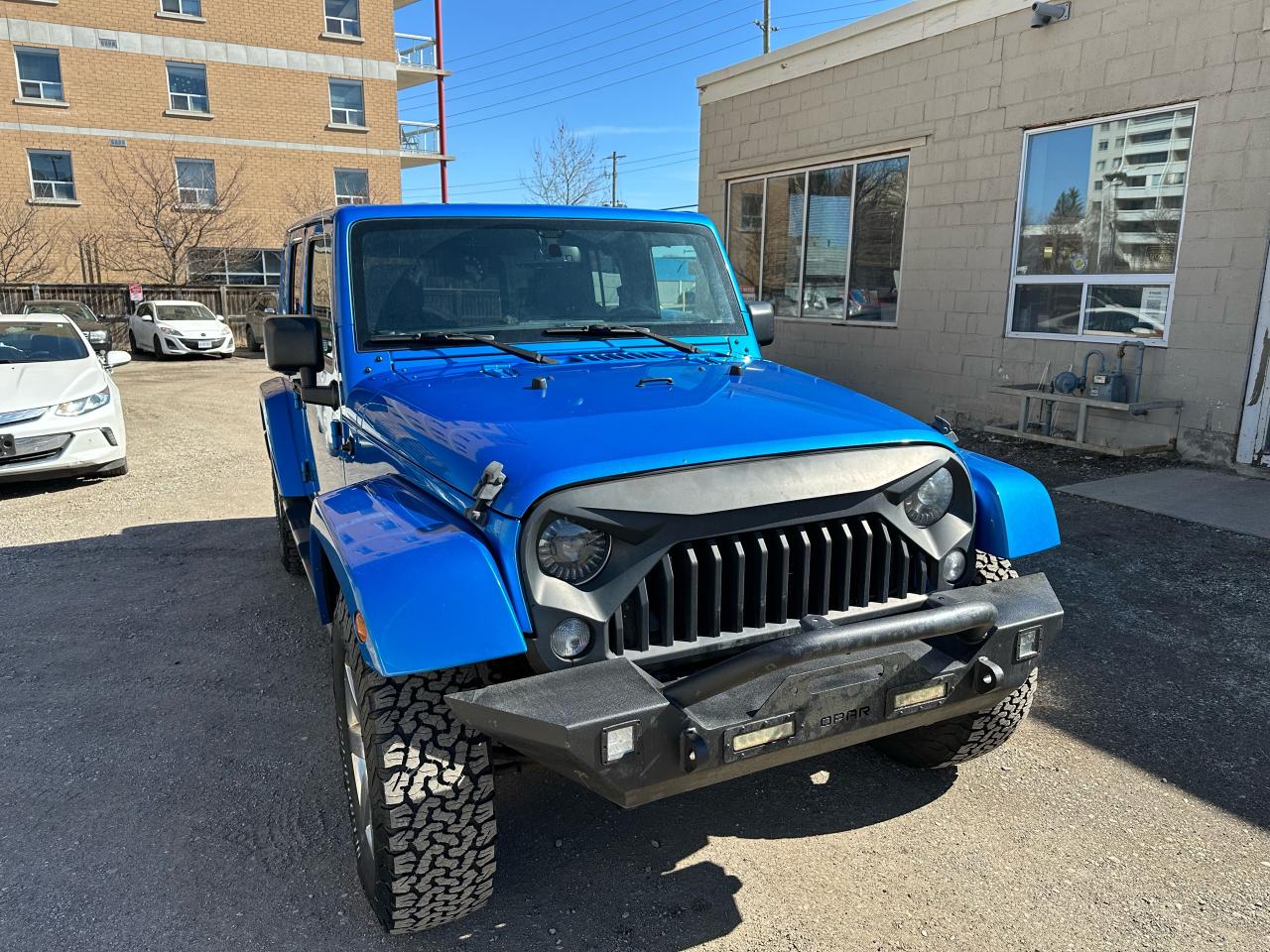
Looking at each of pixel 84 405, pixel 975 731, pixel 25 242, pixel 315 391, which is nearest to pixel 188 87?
pixel 25 242

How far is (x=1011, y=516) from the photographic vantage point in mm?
2754

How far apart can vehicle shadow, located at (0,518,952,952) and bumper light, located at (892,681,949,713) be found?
2.64 ft

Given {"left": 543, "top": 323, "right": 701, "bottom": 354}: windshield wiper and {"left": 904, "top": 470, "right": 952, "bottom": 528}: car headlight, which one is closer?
{"left": 904, "top": 470, "right": 952, "bottom": 528}: car headlight

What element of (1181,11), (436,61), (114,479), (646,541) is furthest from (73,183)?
(646,541)

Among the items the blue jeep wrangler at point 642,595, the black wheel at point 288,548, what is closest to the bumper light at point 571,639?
the blue jeep wrangler at point 642,595

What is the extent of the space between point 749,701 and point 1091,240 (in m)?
7.84

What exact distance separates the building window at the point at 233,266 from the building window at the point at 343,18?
7654mm

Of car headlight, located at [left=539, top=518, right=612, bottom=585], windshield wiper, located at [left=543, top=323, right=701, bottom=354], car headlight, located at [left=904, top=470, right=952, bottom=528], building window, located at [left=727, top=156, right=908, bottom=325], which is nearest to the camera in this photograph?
car headlight, located at [left=539, top=518, right=612, bottom=585]

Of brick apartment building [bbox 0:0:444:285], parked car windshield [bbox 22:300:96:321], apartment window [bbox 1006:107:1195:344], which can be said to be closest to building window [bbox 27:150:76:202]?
brick apartment building [bbox 0:0:444:285]

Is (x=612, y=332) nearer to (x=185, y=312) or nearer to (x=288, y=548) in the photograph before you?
(x=288, y=548)

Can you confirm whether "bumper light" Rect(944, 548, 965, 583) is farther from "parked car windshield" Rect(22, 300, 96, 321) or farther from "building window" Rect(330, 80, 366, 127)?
"building window" Rect(330, 80, 366, 127)

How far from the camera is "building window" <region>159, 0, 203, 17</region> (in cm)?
2761

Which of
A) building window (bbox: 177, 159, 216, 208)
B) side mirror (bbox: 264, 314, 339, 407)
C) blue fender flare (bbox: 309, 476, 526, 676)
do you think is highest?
building window (bbox: 177, 159, 216, 208)

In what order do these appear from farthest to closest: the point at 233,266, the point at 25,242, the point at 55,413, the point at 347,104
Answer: the point at 347,104
the point at 233,266
the point at 25,242
the point at 55,413
